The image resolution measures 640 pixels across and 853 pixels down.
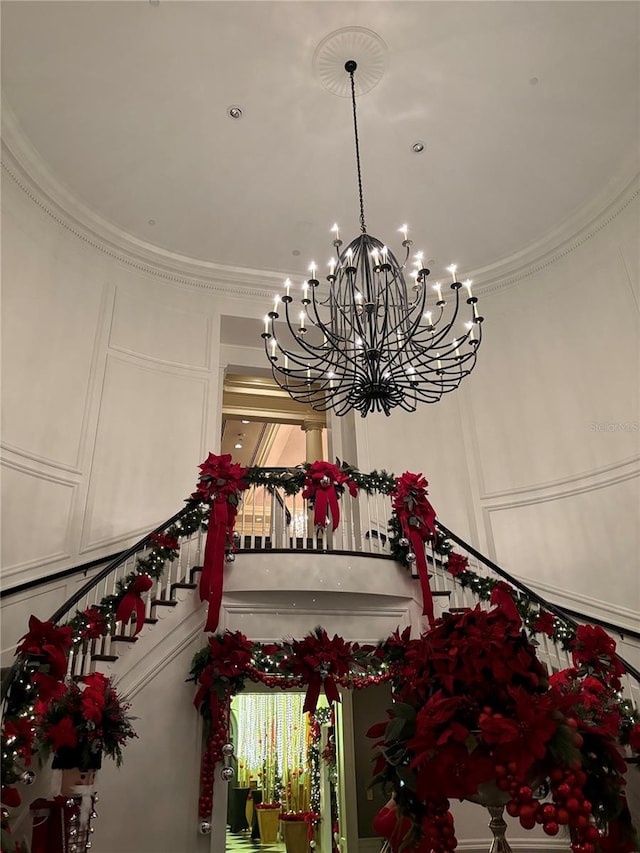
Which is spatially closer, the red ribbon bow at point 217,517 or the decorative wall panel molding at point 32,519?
the red ribbon bow at point 217,517

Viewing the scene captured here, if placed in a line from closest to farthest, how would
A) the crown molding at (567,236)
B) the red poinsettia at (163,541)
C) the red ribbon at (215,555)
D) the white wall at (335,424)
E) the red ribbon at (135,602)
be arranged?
the red ribbon at (135,602) → the red ribbon at (215,555) → the red poinsettia at (163,541) → the white wall at (335,424) → the crown molding at (567,236)

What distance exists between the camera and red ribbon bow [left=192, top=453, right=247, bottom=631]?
5.54 meters

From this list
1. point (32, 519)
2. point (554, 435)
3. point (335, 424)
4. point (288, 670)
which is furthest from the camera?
point (335, 424)

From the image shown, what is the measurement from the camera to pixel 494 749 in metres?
1.04

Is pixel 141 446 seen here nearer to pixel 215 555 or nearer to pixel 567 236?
pixel 215 555

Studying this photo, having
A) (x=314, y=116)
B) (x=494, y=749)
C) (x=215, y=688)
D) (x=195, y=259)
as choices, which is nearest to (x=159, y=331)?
(x=195, y=259)

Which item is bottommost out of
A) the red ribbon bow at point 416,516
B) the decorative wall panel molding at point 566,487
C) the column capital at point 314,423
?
the red ribbon bow at point 416,516

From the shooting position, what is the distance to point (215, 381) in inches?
340

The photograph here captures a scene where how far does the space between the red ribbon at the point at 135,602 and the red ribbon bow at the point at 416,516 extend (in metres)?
2.73

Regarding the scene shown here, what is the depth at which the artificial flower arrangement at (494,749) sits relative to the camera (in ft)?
3.32

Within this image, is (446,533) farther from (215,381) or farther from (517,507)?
(215,381)

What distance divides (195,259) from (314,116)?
3046mm

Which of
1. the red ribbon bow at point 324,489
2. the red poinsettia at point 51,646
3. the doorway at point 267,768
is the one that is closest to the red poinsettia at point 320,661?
the red ribbon bow at point 324,489

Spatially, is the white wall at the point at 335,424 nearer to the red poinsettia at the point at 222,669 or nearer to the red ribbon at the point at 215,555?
the red ribbon at the point at 215,555
